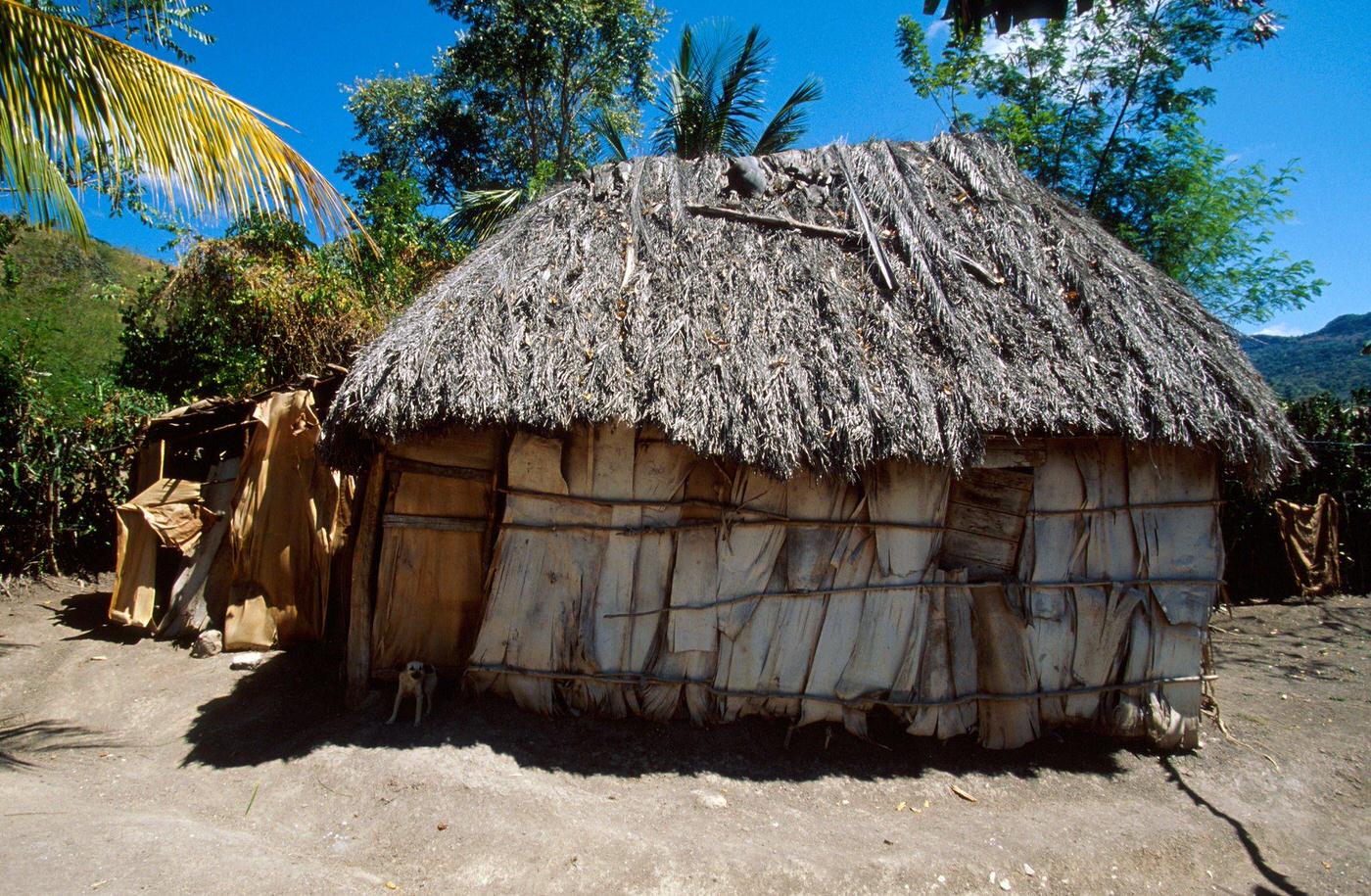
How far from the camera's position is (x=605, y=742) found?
4746 millimetres

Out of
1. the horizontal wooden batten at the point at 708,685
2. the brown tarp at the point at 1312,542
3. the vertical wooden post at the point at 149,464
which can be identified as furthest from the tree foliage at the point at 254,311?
the brown tarp at the point at 1312,542

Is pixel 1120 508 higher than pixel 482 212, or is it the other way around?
pixel 482 212

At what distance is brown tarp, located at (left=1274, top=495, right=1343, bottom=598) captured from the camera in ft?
31.0

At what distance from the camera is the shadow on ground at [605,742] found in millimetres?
4586

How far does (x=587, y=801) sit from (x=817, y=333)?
313 centimetres

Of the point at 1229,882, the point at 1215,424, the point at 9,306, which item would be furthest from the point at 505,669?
the point at 9,306

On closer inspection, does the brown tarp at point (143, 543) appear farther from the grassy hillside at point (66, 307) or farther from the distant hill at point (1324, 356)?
the distant hill at point (1324, 356)

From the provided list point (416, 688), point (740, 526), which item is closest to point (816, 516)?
point (740, 526)

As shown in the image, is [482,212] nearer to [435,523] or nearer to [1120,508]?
[435,523]

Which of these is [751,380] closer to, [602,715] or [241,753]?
[602,715]

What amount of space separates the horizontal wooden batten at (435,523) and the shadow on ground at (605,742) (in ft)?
3.57

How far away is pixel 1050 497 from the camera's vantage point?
5.08m

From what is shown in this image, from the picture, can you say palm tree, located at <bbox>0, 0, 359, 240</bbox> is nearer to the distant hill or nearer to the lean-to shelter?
the lean-to shelter

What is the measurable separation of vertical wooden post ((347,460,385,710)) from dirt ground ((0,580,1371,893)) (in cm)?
18
